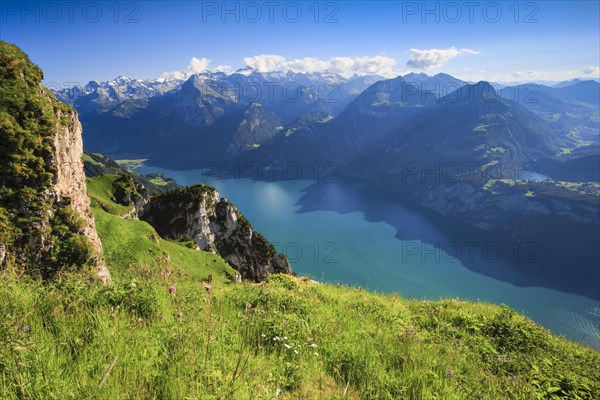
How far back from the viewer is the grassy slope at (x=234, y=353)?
152 inches

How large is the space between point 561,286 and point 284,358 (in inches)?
7472

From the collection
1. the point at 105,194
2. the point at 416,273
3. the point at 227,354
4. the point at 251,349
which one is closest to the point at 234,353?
the point at 227,354

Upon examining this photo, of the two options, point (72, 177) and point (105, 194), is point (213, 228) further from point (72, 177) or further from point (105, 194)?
point (72, 177)

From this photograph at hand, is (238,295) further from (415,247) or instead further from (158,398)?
(415,247)

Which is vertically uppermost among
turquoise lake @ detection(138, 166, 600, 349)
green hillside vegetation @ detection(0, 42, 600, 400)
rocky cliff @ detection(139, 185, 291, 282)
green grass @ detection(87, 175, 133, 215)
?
green hillside vegetation @ detection(0, 42, 600, 400)

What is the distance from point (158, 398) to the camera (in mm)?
3863

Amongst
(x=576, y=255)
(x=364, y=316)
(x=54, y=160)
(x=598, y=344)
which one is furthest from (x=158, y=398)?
(x=576, y=255)

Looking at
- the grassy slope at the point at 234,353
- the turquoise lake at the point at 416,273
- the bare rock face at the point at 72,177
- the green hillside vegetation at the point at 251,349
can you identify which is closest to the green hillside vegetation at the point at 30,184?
the bare rock face at the point at 72,177

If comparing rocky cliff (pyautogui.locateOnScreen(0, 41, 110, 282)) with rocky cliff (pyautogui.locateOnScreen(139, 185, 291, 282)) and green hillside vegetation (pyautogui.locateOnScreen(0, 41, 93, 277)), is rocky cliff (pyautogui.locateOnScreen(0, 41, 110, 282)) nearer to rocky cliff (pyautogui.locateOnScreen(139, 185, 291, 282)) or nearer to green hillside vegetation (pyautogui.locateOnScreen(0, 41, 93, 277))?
green hillside vegetation (pyautogui.locateOnScreen(0, 41, 93, 277))

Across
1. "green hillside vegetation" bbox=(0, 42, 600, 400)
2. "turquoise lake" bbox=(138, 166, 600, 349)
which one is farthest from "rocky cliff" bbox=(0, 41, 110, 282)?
"turquoise lake" bbox=(138, 166, 600, 349)

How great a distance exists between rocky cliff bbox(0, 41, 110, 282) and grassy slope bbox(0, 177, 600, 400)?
495 inches

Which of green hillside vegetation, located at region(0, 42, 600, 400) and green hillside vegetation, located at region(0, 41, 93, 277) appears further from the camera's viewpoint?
green hillside vegetation, located at region(0, 41, 93, 277)

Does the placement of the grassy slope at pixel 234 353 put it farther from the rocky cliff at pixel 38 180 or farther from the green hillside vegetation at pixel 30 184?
the green hillside vegetation at pixel 30 184

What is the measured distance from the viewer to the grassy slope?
387 cm
